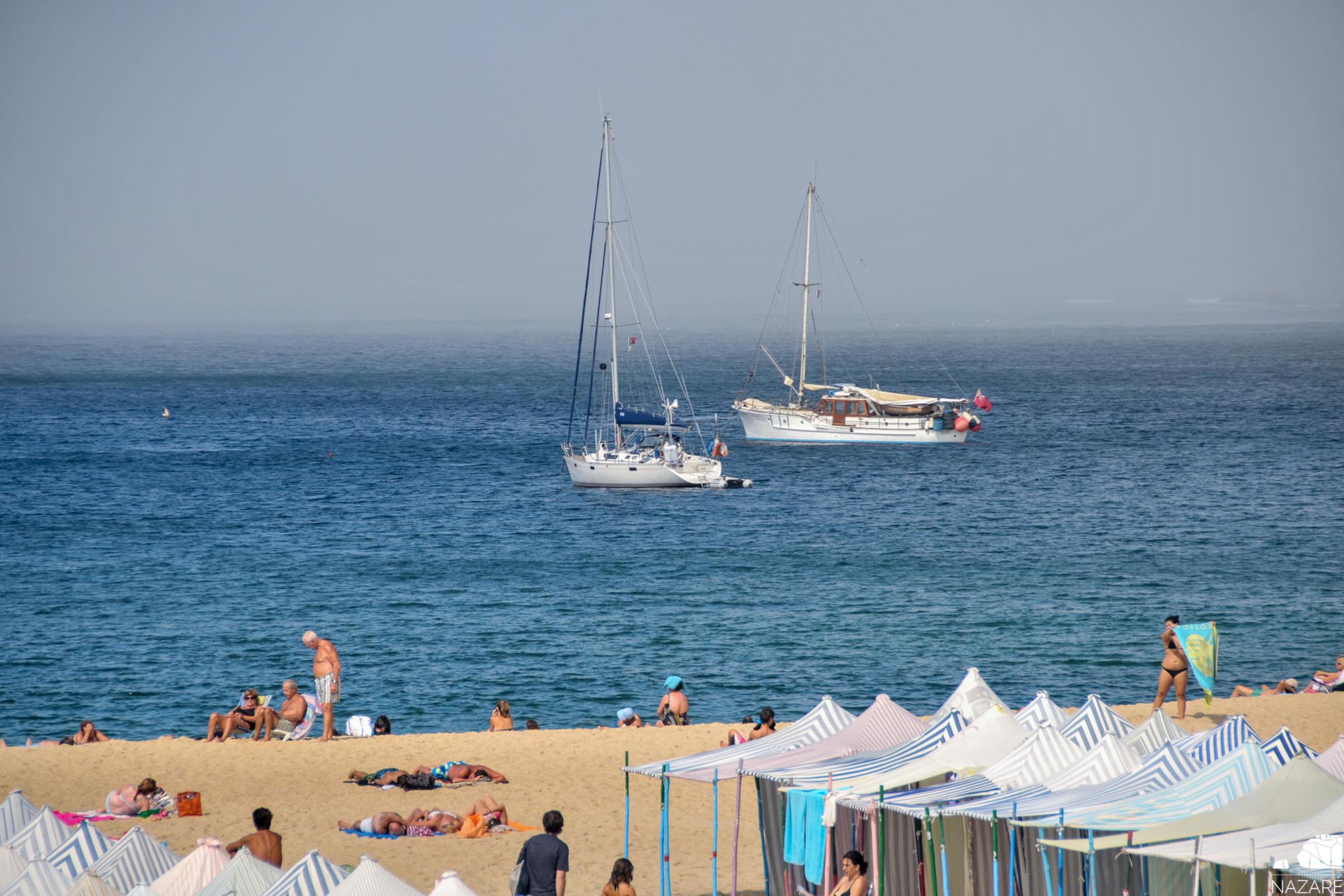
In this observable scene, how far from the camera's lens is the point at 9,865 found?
44.1 ft

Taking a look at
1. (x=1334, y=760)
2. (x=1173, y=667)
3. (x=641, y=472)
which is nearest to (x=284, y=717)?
(x=1173, y=667)

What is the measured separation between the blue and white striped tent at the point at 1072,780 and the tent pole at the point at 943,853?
42 cm

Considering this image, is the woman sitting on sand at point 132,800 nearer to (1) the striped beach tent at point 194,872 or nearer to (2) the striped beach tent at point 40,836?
(2) the striped beach tent at point 40,836

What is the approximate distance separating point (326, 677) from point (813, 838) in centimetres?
1019

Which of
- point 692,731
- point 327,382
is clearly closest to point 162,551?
point 692,731

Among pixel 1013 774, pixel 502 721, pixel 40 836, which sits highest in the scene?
pixel 1013 774

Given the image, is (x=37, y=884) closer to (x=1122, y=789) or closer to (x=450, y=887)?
(x=450, y=887)

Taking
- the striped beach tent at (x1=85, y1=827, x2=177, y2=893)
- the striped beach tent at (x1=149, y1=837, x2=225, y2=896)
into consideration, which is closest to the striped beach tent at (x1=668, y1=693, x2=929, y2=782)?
the striped beach tent at (x1=149, y1=837, x2=225, y2=896)

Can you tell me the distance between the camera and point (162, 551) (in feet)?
167

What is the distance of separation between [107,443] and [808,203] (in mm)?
46426

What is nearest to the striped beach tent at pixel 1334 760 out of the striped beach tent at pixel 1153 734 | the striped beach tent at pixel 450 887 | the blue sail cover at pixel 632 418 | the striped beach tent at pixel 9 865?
the striped beach tent at pixel 1153 734

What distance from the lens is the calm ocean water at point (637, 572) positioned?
32.8 metres

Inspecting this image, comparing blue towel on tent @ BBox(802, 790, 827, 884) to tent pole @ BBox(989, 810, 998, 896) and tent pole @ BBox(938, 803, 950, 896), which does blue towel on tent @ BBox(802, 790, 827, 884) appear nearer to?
tent pole @ BBox(938, 803, 950, 896)

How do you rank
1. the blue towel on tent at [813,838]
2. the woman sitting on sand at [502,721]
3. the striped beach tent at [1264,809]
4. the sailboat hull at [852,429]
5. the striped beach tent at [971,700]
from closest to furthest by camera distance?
1. the striped beach tent at [1264,809]
2. the blue towel on tent at [813,838]
3. the striped beach tent at [971,700]
4. the woman sitting on sand at [502,721]
5. the sailboat hull at [852,429]
